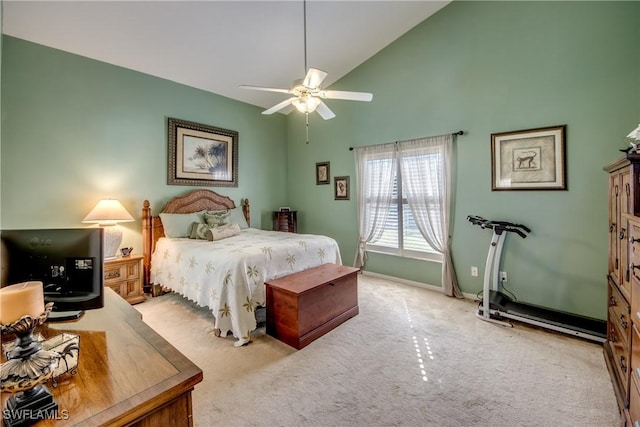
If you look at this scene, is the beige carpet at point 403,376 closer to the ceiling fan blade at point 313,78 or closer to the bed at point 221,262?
the bed at point 221,262

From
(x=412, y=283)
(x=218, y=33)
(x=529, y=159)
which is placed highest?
(x=218, y=33)

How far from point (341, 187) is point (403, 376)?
326 centimetres

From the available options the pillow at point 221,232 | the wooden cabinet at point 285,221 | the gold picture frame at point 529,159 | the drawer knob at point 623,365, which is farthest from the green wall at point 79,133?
the drawer knob at point 623,365

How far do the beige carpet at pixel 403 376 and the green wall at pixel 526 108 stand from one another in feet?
2.78

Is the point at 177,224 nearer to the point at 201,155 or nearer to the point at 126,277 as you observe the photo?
the point at 126,277

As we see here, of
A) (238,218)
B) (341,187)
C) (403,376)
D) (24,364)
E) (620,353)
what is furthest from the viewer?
(341,187)

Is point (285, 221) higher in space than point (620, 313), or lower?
higher

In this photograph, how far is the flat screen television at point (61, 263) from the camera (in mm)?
1183

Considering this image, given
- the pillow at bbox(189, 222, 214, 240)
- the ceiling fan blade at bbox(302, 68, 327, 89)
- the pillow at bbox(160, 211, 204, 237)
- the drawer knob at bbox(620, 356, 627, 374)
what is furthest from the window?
the pillow at bbox(160, 211, 204, 237)

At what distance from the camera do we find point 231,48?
12.2ft

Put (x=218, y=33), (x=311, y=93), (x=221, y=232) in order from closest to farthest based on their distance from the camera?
(x=311, y=93), (x=218, y=33), (x=221, y=232)

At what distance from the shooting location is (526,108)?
10.3ft

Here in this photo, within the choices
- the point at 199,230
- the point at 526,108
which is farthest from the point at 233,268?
the point at 526,108

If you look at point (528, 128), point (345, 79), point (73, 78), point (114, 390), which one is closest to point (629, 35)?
point (528, 128)
